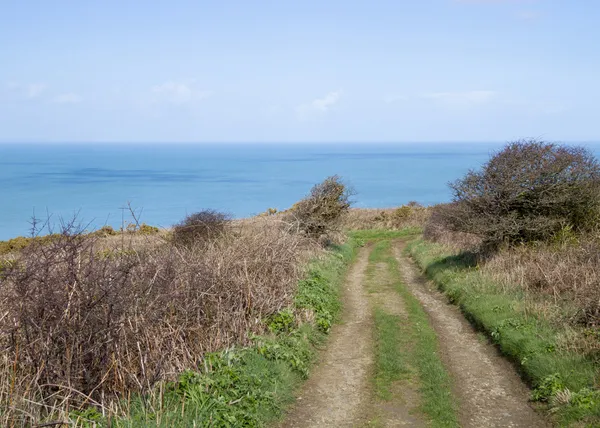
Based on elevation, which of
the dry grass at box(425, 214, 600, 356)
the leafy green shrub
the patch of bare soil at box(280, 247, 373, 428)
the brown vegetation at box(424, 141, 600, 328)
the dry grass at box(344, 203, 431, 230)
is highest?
the brown vegetation at box(424, 141, 600, 328)

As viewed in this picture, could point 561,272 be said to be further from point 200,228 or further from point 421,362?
point 200,228

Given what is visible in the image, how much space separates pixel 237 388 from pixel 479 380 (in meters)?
4.78

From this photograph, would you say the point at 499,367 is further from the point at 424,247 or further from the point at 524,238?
the point at 424,247

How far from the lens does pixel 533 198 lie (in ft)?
63.4

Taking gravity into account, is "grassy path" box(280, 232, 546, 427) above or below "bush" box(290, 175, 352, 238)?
below

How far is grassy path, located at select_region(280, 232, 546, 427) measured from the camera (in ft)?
29.6

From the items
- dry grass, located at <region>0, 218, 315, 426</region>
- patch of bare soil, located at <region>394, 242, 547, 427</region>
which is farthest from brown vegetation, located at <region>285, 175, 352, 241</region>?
dry grass, located at <region>0, 218, 315, 426</region>

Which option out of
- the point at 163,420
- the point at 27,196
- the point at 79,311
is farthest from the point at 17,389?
the point at 27,196

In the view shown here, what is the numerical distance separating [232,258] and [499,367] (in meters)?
6.57

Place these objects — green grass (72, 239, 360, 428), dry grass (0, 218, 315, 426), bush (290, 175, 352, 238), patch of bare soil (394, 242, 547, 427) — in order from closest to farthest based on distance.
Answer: green grass (72, 239, 360, 428) < dry grass (0, 218, 315, 426) < patch of bare soil (394, 242, 547, 427) < bush (290, 175, 352, 238)

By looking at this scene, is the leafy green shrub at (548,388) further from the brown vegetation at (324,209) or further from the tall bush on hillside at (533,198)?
the brown vegetation at (324,209)

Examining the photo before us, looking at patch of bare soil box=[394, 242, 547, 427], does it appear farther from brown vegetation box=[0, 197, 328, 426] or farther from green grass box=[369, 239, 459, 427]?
brown vegetation box=[0, 197, 328, 426]

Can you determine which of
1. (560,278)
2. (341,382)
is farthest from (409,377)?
(560,278)

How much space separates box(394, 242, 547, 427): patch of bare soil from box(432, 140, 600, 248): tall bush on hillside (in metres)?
4.72
